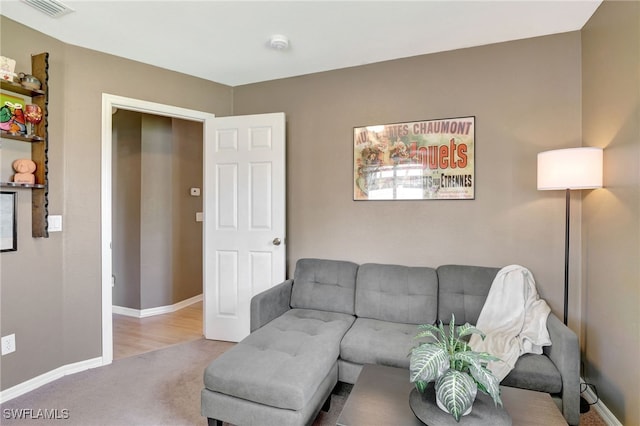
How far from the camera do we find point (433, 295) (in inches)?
89.3

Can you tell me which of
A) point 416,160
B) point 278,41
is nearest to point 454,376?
point 416,160

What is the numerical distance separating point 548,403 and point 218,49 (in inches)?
118

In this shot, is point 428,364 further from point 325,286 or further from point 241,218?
point 241,218

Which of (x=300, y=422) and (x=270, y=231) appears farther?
(x=270, y=231)

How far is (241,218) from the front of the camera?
2918mm

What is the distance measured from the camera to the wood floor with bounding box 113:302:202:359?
9.14 feet

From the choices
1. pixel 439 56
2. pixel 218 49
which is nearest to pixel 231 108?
pixel 218 49

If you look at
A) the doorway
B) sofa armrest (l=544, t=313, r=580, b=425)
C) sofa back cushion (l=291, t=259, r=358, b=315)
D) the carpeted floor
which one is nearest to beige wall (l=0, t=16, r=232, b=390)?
the carpeted floor

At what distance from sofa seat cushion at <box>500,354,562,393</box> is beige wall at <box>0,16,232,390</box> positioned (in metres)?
2.92

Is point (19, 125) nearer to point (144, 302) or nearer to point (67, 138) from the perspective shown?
point (67, 138)

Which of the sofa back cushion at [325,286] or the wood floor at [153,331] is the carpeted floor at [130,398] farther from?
the sofa back cushion at [325,286]

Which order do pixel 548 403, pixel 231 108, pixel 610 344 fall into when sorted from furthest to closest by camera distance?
pixel 231 108 → pixel 610 344 → pixel 548 403

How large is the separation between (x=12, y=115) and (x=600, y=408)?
4.08 meters

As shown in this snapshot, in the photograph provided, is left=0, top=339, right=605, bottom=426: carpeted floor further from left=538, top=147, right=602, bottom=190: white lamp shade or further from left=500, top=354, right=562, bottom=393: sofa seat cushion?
left=538, top=147, right=602, bottom=190: white lamp shade
